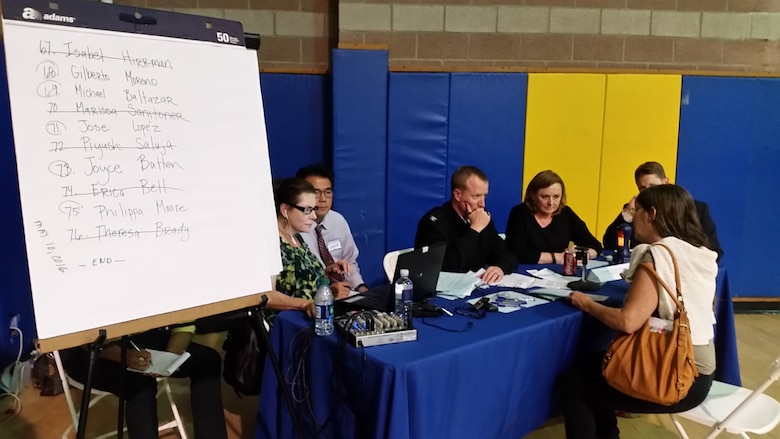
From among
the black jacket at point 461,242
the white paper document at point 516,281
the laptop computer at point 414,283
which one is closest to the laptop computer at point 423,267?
the laptop computer at point 414,283

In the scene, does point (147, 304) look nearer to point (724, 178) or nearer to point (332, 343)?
point (332, 343)

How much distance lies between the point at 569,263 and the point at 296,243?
1276mm

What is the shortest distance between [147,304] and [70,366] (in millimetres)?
724

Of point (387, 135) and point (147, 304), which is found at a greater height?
point (387, 135)

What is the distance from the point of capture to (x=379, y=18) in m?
4.27

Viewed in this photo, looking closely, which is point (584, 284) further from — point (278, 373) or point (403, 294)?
point (278, 373)

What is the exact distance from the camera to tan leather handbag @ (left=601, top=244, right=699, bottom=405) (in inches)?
73.6

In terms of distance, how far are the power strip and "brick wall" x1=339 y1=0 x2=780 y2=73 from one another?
2809 millimetres

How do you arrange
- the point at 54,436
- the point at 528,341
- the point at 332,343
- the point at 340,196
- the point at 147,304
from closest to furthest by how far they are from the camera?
the point at 147,304 → the point at 332,343 → the point at 528,341 → the point at 54,436 → the point at 340,196

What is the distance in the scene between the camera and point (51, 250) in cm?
146

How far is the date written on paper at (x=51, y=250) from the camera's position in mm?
1436

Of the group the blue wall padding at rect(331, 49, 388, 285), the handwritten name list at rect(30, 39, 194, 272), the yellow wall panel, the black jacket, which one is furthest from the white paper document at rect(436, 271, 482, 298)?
the yellow wall panel

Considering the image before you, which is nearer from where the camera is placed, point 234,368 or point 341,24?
point 234,368

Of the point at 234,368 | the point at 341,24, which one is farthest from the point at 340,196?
the point at 234,368
